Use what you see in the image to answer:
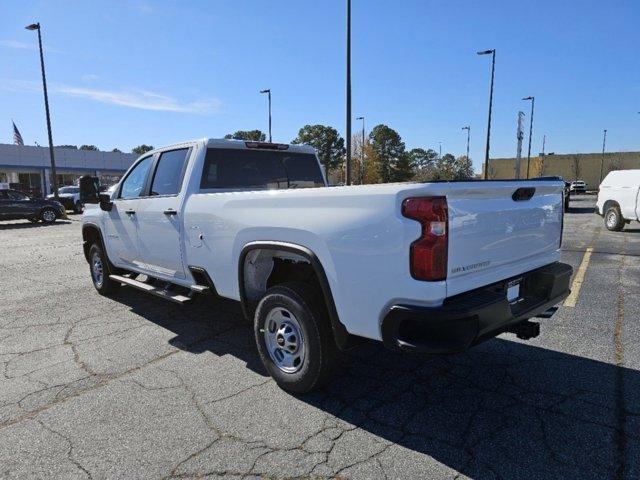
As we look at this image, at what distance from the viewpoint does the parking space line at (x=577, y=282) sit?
5.77 metres

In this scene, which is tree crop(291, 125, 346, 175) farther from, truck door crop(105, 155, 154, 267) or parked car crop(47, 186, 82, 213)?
truck door crop(105, 155, 154, 267)

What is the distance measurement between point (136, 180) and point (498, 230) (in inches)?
172

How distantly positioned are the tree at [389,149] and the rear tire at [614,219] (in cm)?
5625

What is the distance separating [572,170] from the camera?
277 feet

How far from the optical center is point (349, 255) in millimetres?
2775

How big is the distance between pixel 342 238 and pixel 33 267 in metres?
8.57

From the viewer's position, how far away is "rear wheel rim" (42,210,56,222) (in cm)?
2038

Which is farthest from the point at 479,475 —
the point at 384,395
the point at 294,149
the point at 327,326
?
the point at 294,149

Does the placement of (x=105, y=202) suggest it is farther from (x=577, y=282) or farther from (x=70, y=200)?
(x=70, y=200)

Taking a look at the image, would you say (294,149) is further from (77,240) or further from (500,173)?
(500,173)

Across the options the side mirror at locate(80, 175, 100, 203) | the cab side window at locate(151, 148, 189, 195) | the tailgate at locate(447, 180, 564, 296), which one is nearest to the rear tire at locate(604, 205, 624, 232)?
the tailgate at locate(447, 180, 564, 296)

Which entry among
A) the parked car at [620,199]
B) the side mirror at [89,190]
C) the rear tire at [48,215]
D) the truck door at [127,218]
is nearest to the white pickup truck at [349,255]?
the truck door at [127,218]

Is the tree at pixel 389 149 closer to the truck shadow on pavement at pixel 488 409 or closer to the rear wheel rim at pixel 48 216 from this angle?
the rear wheel rim at pixel 48 216

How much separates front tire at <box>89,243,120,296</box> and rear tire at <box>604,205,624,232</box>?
46.5 feet
